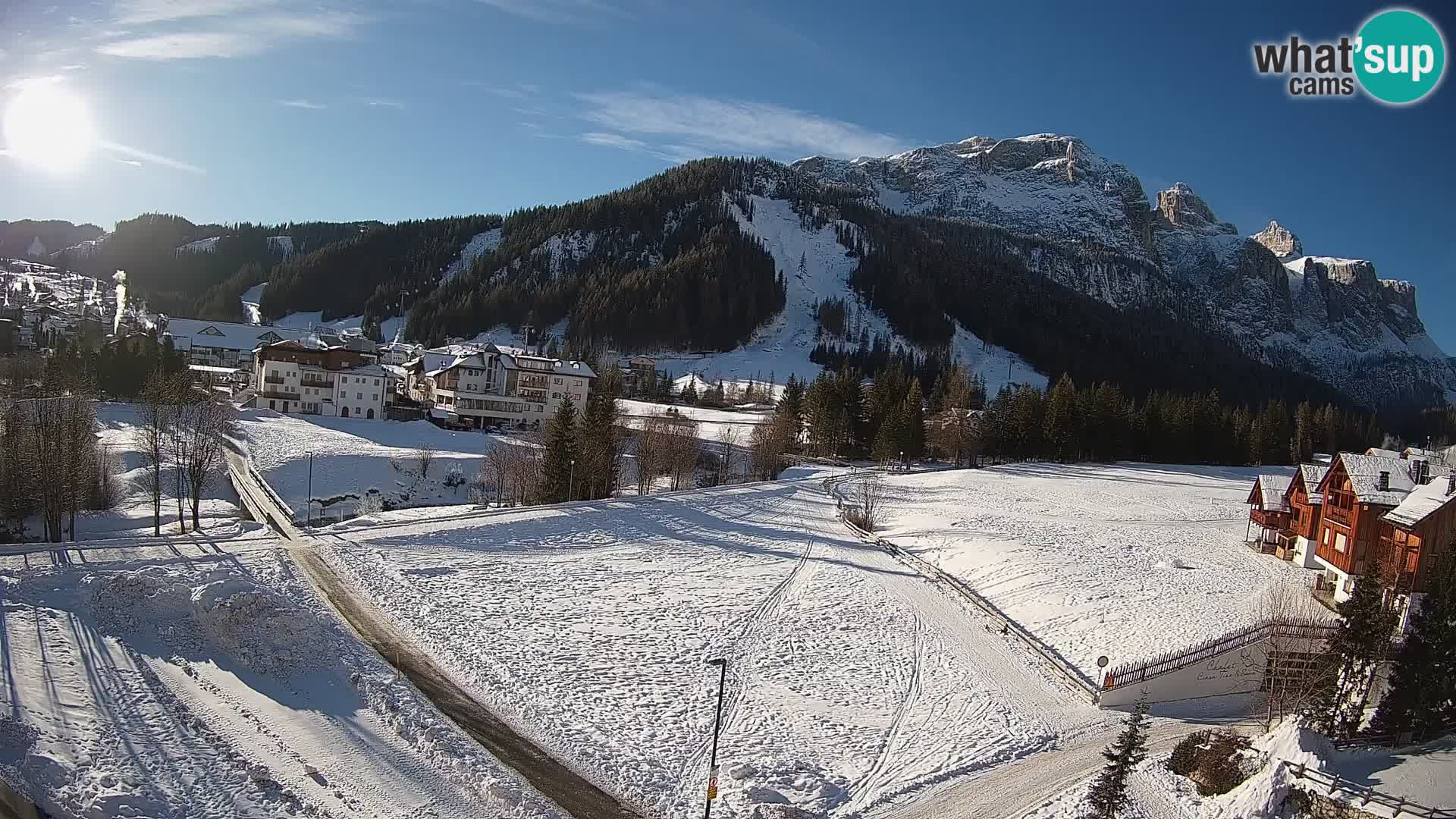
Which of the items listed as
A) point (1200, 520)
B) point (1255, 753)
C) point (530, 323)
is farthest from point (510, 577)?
point (530, 323)

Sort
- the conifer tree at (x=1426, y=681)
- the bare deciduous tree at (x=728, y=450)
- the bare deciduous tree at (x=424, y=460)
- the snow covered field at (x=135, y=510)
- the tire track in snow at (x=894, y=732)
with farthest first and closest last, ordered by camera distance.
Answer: the bare deciduous tree at (x=728, y=450) < the bare deciduous tree at (x=424, y=460) < the snow covered field at (x=135, y=510) < the conifer tree at (x=1426, y=681) < the tire track in snow at (x=894, y=732)

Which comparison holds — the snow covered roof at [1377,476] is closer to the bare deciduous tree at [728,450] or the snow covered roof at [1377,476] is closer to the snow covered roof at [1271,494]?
the snow covered roof at [1271,494]

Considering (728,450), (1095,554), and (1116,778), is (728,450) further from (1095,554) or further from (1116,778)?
(1116,778)

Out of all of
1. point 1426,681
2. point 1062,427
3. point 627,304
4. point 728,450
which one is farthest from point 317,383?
point 627,304

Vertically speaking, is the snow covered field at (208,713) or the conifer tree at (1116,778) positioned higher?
the conifer tree at (1116,778)

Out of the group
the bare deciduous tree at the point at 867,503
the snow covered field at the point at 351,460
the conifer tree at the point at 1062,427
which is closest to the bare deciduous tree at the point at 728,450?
the bare deciduous tree at the point at 867,503

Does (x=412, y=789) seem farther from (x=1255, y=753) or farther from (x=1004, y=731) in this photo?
(x=1255, y=753)

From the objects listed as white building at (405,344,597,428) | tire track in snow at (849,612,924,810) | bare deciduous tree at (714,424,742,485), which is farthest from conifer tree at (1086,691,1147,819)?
white building at (405,344,597,428)
